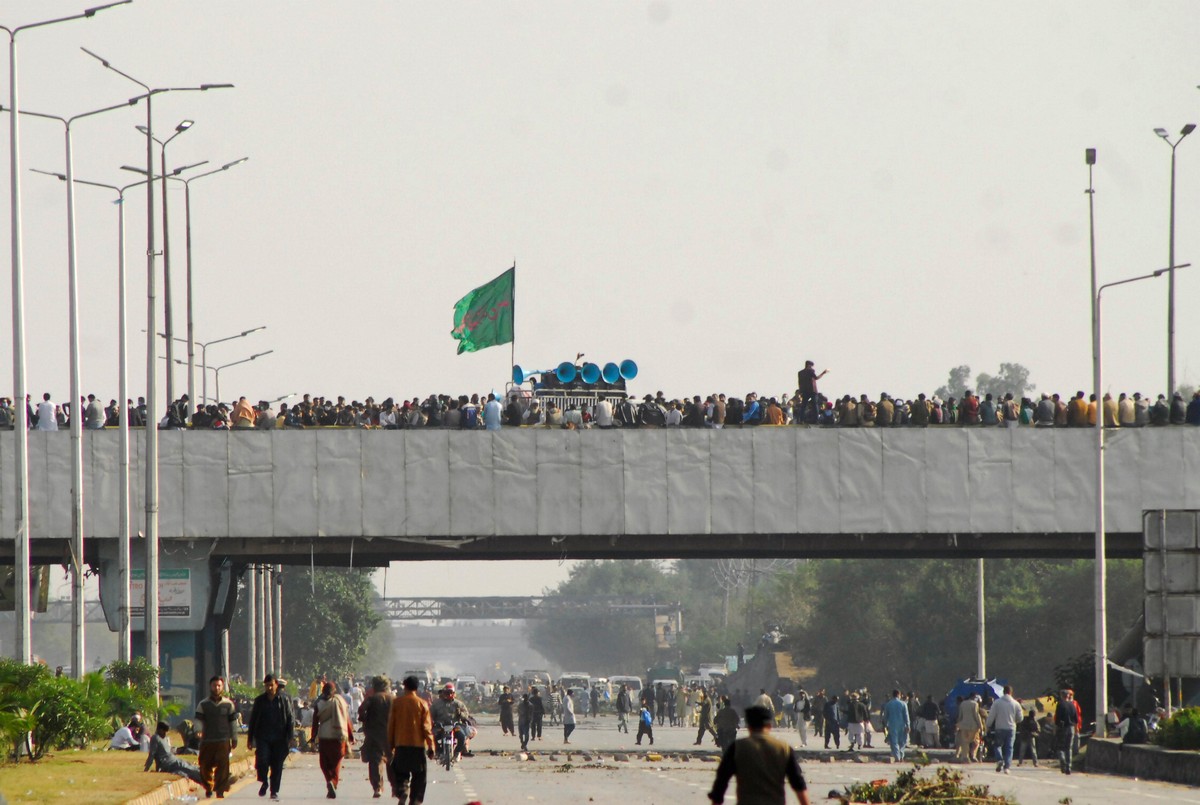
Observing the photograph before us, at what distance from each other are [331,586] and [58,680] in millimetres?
65409

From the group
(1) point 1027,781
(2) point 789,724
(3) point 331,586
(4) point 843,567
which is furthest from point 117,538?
(4) point 843,567

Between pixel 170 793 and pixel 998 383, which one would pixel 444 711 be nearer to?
pixel 170 793

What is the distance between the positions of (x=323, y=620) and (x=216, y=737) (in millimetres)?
71818

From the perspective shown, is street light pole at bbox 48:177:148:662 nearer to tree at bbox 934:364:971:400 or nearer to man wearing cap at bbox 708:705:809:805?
man wearing cap at bbox 708:705:809:805

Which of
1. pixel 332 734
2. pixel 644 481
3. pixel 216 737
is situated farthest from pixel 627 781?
pixel 644 481

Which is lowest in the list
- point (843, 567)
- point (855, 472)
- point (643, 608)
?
point (643, 608)

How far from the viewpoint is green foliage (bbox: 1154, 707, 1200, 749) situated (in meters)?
30.2

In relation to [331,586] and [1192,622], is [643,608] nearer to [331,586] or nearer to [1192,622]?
[331,586]

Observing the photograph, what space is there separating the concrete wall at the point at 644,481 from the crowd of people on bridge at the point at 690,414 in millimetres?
336

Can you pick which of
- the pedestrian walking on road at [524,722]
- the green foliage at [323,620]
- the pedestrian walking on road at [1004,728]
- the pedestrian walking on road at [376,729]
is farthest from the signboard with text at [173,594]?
the green foliage at [323,620]

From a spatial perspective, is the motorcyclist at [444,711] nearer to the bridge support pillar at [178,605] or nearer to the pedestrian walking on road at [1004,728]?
the pedestrian walking on road at [1004,728]

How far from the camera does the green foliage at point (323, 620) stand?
9331cm

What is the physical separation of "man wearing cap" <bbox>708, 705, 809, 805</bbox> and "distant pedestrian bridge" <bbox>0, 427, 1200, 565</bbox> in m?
33.3

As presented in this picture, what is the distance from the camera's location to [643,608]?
199125 mm
